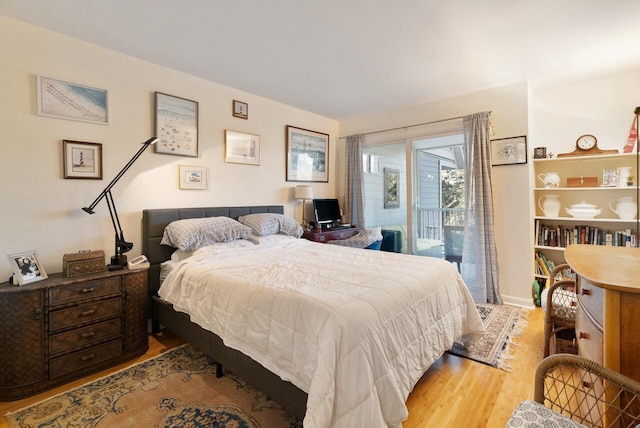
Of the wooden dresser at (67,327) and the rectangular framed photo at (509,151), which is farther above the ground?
the rectangular framed photo at (509,151)

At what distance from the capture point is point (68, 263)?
216cm

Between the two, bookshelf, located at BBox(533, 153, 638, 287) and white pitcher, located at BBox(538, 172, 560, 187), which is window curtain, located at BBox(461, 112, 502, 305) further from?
white pitcher, located at BBox(538, 172, 560, 187)

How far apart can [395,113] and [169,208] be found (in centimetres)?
328

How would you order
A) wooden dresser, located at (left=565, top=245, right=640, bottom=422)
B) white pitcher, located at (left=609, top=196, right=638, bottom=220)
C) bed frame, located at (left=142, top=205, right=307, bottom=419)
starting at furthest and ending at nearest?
white pitcher, located at (left=609, top=196, right=638, bottom=220) < bed frame, located at (left=142, top=205, right=307, bottom=419) < wooden dresser, located at (left=565, top=245, right=640, bottom=422)

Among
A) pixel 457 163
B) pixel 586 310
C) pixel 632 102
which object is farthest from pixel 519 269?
pixel 586 310

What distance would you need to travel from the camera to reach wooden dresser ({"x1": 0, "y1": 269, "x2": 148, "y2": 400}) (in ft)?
6.17

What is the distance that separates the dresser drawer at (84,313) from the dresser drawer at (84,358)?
8.1 inches

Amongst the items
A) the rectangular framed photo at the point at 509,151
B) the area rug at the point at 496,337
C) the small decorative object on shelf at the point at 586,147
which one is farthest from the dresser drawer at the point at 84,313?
the small decorative object on shelf at the point at 586,147

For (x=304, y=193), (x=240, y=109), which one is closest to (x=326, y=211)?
(x=304, y=193)

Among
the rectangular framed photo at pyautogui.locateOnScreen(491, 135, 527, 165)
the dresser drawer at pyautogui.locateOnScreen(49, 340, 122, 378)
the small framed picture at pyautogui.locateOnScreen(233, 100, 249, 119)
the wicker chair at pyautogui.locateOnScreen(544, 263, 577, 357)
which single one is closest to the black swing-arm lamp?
the dresser drawer at pyautogui.locateOnScreen(49, 340, 122, 378)

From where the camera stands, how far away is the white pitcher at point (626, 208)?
304cm

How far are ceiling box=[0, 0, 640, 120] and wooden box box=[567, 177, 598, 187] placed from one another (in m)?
1.12

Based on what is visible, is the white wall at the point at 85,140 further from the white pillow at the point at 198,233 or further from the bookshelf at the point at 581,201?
the bookshelf at the point at 581,201

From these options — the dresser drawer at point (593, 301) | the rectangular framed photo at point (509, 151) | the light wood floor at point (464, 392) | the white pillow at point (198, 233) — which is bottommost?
the light wood floor at point (464, 392)
